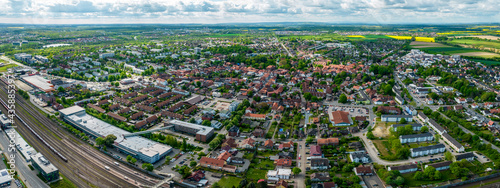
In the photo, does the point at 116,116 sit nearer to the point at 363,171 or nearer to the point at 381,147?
the point at 363,171

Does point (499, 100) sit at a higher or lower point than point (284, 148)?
higher

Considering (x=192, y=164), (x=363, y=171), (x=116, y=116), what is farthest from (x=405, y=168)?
(x=116, y=116)

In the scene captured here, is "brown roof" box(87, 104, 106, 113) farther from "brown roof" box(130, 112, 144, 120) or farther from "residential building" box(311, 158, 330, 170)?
"residential building" box(311, 158, 330, 170)

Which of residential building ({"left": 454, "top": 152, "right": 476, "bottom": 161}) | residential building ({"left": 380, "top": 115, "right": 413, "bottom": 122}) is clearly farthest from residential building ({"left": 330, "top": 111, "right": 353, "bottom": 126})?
residential building ({"left": 454, "top": 152, "right": 476, "bottom": 161})

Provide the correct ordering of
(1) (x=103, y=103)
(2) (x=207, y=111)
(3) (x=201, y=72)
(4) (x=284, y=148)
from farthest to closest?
1. (3) (x=201, y=72)
2. (1) (x=103, y=103)
3. (2) (x=207, y=111)
4. (4) (x=284, y=148)

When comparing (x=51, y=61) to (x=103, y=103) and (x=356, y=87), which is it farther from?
(x=356, y=87)

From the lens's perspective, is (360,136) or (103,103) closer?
(360,136)

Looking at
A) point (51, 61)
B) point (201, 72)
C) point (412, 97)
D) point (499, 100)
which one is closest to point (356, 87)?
point (412, 97)

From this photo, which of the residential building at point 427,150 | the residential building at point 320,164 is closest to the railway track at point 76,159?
the residential building at point 320,164
